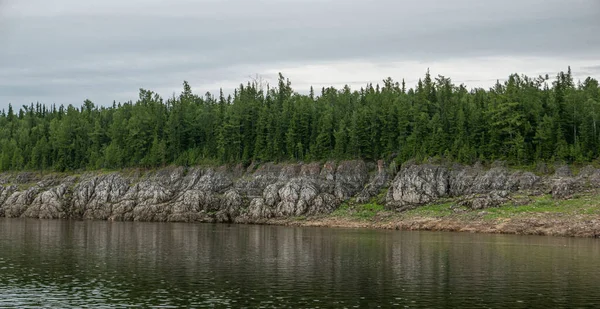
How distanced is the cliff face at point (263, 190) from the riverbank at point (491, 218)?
305 centimetres

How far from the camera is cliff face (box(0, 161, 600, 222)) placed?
13462 centimetres

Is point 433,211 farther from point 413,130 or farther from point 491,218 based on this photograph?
point 413,130

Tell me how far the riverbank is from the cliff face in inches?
120

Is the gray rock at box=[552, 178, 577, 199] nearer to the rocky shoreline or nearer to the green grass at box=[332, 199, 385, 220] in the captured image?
the rocky shoreline

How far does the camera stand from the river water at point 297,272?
50.8 meters

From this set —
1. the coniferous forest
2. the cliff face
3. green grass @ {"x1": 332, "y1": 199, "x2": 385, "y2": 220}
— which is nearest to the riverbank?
green grass @ {"x1": 332, "y1": 199, "x2": 385, "y2": 220}

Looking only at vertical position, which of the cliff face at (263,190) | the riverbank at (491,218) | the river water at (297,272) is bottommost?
the river water at (297,272)

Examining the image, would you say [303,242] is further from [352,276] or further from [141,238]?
[352,276]

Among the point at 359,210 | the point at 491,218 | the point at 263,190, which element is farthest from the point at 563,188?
the point at 263,190

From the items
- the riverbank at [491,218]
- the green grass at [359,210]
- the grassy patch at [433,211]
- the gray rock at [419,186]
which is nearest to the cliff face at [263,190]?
the gray rock at [419,186]

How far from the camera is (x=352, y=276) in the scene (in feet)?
208

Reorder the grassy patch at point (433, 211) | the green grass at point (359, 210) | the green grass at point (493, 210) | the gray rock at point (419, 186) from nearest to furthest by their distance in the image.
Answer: the green grass at point (493, 210) → the grassy patch at point (433, 211) → the gray rock at point (419, 186) → the green grass at point (359, 210)

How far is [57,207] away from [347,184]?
8041 centimetres

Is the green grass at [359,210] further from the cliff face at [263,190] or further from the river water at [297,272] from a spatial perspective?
the river water at [297,272]
